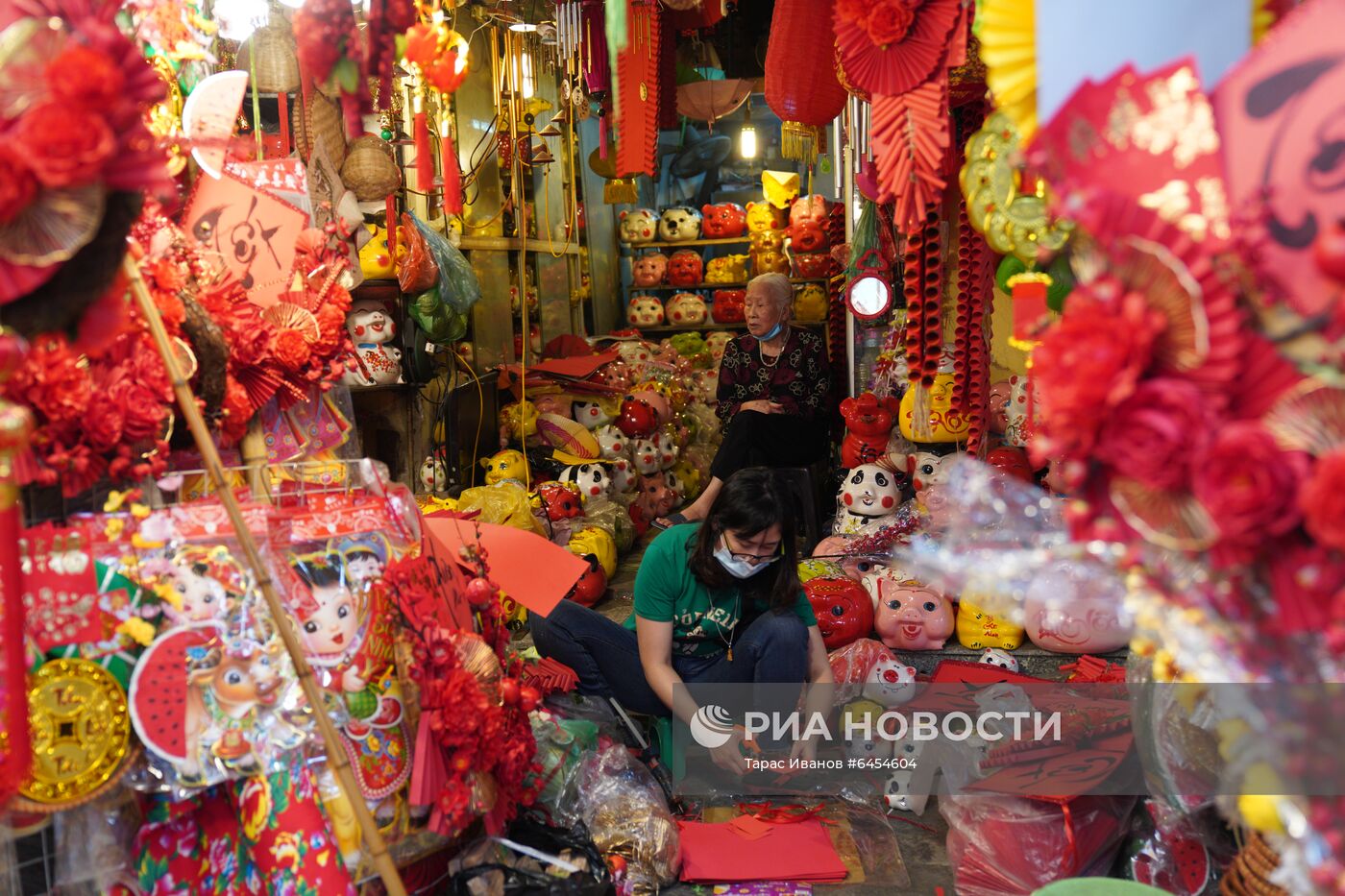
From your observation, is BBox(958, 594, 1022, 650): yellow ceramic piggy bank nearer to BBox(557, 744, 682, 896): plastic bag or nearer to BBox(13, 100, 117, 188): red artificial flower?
BBox(557, 744, 682, 896): plastic bag

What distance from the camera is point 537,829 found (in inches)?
90.2

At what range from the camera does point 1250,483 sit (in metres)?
0.94

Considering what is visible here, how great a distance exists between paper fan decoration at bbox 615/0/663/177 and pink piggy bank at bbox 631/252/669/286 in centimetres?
538

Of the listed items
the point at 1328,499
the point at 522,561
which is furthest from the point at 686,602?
the point at 1328,499

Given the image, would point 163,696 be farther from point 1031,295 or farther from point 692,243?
point 692,243

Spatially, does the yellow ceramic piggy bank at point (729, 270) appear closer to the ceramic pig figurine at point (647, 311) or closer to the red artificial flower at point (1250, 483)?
the ceramic pig figurine at point (647, 311)

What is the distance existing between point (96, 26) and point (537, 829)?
5.48ft

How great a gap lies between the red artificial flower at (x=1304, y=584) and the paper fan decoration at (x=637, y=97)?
2.62m

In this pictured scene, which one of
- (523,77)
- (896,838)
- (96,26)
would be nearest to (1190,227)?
(96,26)

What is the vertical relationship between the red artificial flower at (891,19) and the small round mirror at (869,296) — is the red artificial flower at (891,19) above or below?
above

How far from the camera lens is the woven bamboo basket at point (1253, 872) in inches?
69.6

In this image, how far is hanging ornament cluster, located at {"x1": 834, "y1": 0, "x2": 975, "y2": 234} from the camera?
1.90m

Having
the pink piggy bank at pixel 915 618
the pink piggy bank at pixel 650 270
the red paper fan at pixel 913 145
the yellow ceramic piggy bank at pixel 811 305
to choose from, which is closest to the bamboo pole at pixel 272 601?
the red paper fan at pixel 913 145

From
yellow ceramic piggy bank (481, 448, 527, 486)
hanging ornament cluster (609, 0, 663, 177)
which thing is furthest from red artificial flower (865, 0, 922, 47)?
yellow ceramic piggy bank (481, 448, 527, 486)
